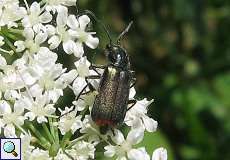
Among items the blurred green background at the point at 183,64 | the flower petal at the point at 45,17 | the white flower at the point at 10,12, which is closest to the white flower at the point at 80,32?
the flower petal at the point at 45,17

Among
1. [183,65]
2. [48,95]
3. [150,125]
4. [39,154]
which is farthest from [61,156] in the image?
[183,65]

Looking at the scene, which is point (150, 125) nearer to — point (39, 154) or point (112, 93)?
point (112, 93)

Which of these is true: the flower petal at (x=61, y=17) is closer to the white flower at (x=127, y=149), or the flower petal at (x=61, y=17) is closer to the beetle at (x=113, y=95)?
the beetle at (x=113, y=95)

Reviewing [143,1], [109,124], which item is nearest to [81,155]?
[109,124]

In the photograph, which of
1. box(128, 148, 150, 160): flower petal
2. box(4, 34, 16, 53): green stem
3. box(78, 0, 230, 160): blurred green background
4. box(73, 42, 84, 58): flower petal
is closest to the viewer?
box(128, 148, 150, 160): flower petal

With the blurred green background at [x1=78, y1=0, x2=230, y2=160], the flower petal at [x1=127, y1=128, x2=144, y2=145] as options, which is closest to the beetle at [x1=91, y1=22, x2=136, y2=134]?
the flower petal at [x1=127, y1=128, x2=144, y2=145]

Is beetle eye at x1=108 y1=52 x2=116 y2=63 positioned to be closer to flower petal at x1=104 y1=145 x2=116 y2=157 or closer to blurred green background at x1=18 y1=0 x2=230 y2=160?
flower petal at x1=104 y1=145 x2=116 y2=157
